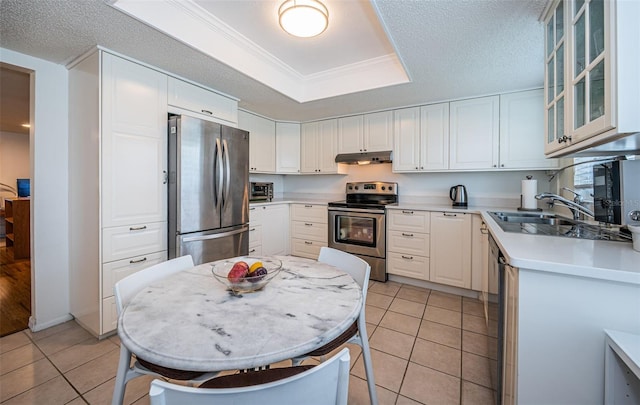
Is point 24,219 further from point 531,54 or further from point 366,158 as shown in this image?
point 531,54

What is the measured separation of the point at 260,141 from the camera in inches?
151

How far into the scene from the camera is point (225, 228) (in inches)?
105

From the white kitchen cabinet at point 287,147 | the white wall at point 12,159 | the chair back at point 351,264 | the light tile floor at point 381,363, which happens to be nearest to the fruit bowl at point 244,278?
the chair back at point 351,264

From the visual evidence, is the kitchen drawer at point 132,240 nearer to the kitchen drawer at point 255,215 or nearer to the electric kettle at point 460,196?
the kitchen drawer at point 255,215

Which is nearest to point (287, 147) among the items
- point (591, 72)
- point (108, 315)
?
point (108, 315)

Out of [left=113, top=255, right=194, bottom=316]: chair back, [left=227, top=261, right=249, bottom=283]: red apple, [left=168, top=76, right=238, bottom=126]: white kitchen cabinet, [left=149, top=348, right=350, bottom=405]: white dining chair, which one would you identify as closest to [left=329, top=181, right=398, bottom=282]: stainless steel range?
[left=168, top=76, right=238, bottom=126]: white kitchen cabinet

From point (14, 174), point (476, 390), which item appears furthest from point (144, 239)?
point (14, 174)

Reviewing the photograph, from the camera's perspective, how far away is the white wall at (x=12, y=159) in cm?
550

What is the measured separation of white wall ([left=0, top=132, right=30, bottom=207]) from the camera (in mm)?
5500

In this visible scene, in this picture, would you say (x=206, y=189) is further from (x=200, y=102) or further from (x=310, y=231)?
(x=310, y=231)

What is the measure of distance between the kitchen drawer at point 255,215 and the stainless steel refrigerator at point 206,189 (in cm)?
50

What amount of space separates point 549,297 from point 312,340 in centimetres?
85

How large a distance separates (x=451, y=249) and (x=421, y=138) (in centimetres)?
137

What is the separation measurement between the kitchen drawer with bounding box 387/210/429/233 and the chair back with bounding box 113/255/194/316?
2314 millimetres
